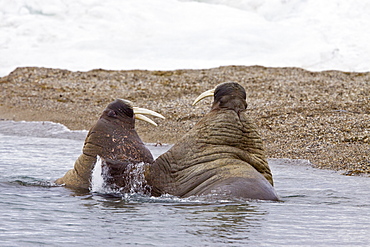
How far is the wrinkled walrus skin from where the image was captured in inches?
299

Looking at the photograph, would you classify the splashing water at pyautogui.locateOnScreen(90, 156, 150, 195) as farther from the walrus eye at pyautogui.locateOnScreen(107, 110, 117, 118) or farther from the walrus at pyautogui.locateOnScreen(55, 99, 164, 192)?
the walrus eye at pyautogui.locateOnScreen(107, 110, 117, 118)

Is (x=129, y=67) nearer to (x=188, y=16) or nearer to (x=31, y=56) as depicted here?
(x=31, y=56)

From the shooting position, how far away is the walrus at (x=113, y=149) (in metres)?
7.41

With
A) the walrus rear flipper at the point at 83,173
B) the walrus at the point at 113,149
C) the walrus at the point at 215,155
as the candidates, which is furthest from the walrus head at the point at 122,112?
the walrus at the point at 215,155

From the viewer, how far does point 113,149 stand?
25.1 feet

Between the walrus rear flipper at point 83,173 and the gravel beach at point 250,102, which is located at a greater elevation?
the gravel beach at point 250,102

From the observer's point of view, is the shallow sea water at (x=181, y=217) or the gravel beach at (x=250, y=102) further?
the gravel beach at (x=250, y=102)

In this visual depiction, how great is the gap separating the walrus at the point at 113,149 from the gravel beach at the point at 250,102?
3997 millimetres

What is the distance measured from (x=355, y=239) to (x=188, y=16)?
28.5 m

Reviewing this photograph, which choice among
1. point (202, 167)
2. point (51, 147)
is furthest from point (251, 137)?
point (51, 147)

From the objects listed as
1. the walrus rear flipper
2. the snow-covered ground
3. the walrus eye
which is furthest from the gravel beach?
the walrus rear flipper

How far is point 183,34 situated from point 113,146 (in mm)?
23237

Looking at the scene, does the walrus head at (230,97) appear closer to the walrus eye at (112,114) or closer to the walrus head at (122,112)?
the walrus head at (122,112)

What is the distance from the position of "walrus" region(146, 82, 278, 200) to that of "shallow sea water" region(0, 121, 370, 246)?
0.19 meters
